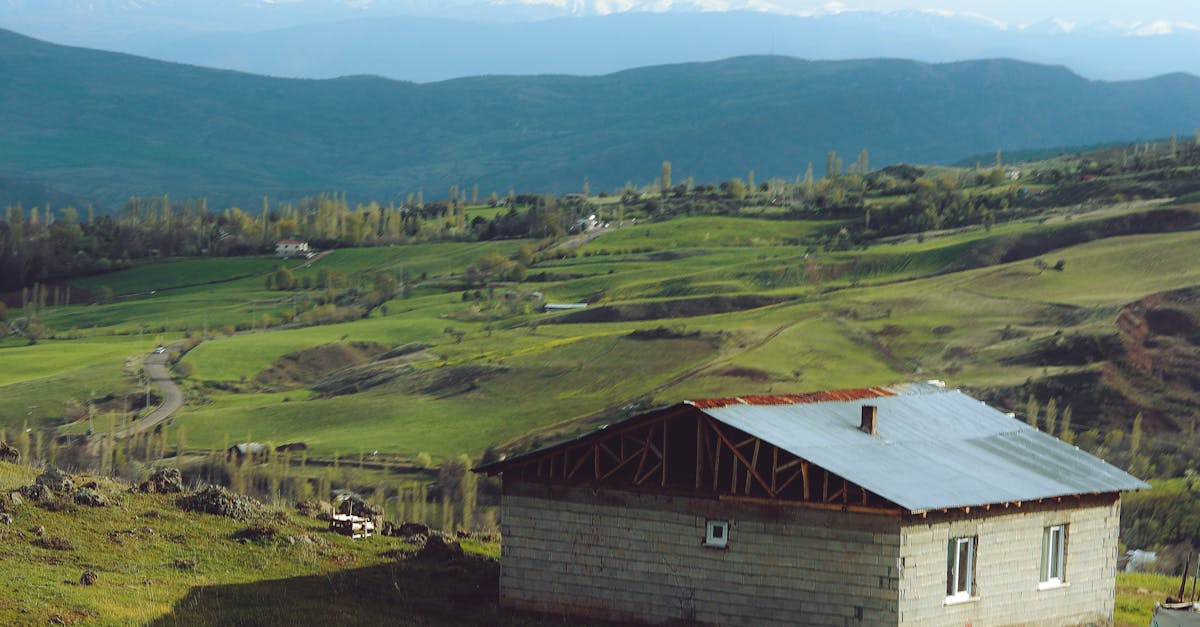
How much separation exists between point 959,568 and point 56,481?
2187 centimetres

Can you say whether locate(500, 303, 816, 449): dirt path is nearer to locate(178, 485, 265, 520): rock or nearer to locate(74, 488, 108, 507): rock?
locate(178, 485, 265, 520): rock

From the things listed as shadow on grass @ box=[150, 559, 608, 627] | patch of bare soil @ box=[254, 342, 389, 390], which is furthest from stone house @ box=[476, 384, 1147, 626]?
patch of bare soil @ box=[254, 342, 389, 390]

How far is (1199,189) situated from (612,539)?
545 ft

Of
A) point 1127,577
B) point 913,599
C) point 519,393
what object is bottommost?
point 519,393

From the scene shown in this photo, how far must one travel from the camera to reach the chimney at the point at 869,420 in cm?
3688

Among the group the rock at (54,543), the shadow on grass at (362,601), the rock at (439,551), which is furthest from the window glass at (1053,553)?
the rock at (54,543)

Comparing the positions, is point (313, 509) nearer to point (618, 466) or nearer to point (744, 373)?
point (618, 466)

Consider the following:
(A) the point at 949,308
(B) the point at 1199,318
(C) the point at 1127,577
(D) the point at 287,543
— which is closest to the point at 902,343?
(A) the point at 949,308

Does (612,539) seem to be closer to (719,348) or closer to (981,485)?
(981,485)

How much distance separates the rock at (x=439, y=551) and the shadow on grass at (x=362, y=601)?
Result: 1720mm

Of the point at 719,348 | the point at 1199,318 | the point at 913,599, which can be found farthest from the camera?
the point at 719,348

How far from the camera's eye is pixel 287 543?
40219 mm

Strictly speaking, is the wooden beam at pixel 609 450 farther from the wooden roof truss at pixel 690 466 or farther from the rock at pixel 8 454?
the rock at pixel 8 454

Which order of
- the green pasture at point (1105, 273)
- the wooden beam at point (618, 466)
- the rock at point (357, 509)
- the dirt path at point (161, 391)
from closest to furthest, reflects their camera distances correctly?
the wooden beam at point (618, 466)
the rock at point (357, 509)
the dirt path at point (161, 391)
the green pasture at point (1105, 273)
